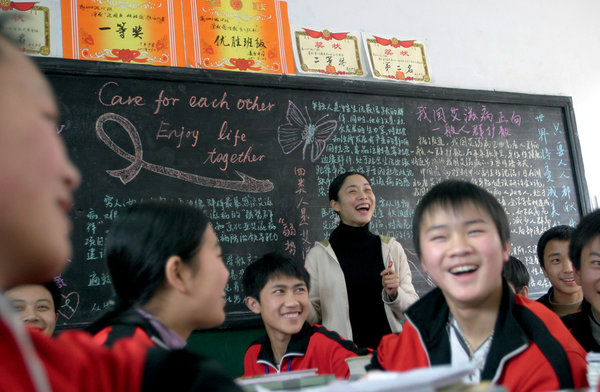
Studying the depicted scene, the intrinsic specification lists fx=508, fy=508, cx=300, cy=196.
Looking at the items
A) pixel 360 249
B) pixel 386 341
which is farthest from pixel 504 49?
pixel 386 341

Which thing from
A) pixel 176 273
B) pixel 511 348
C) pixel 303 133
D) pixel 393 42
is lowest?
pixel 511 348

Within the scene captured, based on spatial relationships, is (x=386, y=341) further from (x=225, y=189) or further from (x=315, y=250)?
(x=225, y=189)

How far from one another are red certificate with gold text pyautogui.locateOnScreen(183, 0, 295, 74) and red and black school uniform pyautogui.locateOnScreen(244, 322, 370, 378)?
1.52 meters

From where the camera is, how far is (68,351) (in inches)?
16.6

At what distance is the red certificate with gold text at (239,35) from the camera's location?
2699 mm

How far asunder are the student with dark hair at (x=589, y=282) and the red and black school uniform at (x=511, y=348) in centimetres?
50

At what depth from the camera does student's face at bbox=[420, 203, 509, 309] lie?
3.64 ft

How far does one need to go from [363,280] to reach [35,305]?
133 centimetres

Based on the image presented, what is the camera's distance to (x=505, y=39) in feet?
11.1

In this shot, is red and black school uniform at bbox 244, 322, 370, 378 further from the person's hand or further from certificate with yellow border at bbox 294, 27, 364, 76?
certificate with yellow border at bbox 294, 27, 364, 76

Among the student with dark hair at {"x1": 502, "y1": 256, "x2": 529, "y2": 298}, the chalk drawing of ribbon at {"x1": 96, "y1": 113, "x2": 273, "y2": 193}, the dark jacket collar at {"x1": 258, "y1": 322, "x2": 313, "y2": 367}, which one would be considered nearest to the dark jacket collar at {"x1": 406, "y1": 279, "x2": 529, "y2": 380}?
the dark jacket collar at {"x1": 258, "y1": 322, "x2": 313, "y2": 367}

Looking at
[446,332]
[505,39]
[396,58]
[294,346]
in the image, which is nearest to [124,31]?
[396,58]

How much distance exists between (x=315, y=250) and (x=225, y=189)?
552 millimetres

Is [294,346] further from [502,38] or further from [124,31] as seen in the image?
[502,38]
